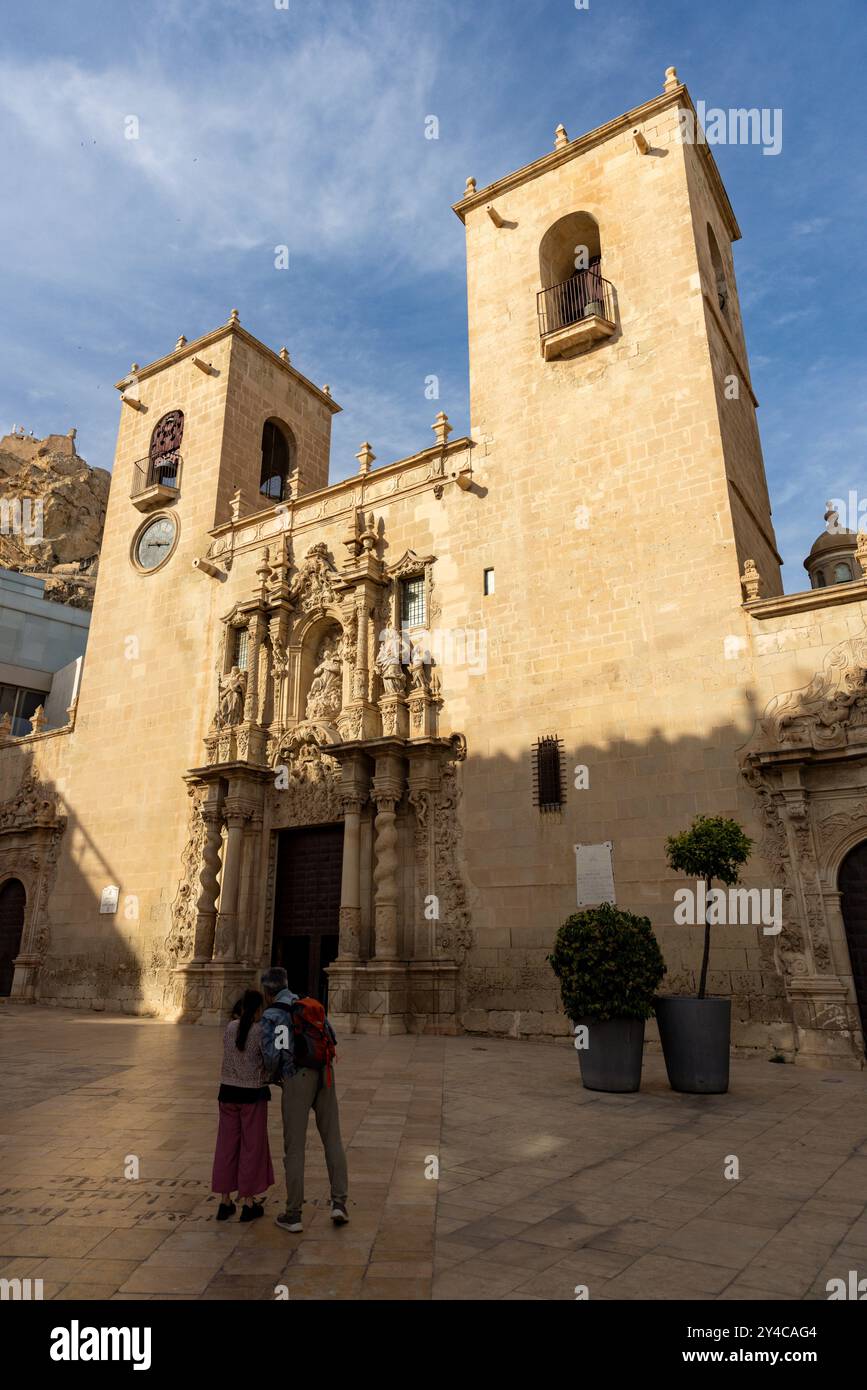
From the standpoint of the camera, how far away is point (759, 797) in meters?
13.2

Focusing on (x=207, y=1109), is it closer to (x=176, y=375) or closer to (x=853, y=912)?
(x=853, y=912)

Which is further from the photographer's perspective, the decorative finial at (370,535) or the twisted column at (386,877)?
the decorative finial at (370,535)

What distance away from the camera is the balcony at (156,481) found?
24.8m

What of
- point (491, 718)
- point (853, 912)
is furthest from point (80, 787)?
point (853, 912)

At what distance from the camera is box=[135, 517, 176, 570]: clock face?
959 inches

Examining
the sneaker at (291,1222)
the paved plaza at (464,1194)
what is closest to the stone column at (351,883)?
the paved plaza at (464,1194)

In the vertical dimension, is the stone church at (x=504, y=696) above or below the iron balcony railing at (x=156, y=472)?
below

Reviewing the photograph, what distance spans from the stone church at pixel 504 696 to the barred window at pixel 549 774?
0.18 ft

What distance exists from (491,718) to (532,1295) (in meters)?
13.0

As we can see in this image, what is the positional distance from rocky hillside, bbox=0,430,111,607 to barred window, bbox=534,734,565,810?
42.4m

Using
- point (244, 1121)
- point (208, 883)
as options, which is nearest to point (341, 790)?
point (208, 883)

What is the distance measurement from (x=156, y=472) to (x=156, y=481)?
0.59 m

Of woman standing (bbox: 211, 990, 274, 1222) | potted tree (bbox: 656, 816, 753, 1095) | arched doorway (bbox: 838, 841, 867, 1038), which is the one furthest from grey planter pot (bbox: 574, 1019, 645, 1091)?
woman standing (bbox: 211, 990, 274, 1222)

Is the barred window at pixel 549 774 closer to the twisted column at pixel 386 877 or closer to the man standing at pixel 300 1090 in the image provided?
the twisted column at pixel 386 877
